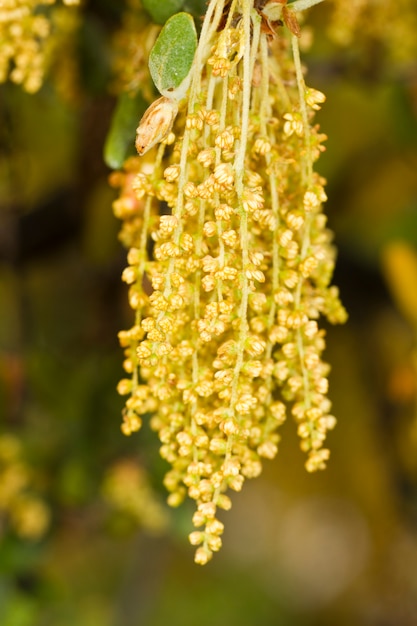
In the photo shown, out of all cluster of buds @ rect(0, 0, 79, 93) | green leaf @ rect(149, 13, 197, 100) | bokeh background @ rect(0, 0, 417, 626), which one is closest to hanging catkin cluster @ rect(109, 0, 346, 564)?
green leaf @ rect(149, 13, 197, 100)

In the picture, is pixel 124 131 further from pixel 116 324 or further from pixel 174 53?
pixel 116 324

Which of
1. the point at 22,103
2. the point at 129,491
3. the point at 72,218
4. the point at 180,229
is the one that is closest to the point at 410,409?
the point at 129,491

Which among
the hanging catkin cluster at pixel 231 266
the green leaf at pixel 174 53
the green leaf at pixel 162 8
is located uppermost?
the green leaf at pixel 162 8

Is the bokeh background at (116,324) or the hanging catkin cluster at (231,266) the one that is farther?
the bokeh background at (116,324)

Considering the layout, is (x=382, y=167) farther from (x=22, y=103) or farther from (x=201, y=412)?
(x=201, y=412)

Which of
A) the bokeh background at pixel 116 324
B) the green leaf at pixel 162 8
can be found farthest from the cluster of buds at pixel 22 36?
the bokeh background at pixel 116 324

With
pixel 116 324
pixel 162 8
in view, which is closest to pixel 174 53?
pixel 162 8

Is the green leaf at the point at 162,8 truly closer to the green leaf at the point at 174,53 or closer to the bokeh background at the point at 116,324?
the green leaf at the point at 174,53

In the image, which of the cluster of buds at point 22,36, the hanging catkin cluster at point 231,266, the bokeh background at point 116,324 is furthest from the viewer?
the bokeh background at point 116,324

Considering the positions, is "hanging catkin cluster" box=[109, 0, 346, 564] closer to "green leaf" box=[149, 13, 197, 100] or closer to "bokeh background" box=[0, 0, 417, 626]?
"green leaf" box=[149, 13, 197, 100]
